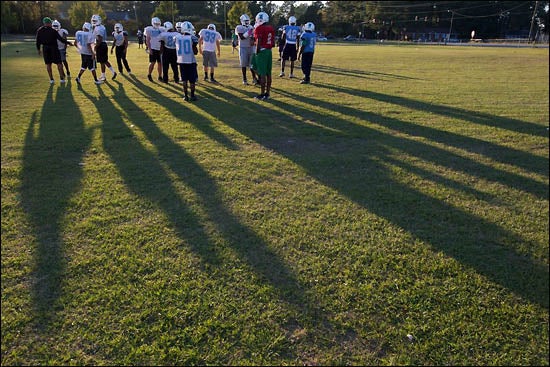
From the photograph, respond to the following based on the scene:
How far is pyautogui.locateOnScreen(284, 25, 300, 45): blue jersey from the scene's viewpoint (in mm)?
11922

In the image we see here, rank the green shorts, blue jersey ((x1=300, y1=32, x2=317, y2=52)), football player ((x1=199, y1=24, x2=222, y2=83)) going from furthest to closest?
blue jersey ((x1=300, y1=32, x2=317, y2=52))
football player ((x1=199, y1=24, x2=222, y2=83))
the green shorts

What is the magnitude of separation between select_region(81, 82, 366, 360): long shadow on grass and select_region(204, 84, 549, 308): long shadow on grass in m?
1.39

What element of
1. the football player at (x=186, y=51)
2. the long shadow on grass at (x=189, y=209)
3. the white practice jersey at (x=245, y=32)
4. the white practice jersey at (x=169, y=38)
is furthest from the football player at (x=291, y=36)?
the long shadow on grass at (x=189, y=209)

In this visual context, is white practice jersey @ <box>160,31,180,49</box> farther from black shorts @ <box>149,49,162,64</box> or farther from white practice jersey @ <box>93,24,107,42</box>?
white practice jersey @ <box>93,24,107,42</box>

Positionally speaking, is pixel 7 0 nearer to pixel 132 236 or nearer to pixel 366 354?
pixel 132 236

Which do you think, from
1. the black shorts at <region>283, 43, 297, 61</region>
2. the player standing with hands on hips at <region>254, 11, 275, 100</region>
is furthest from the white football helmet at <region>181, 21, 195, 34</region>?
the black shorts at <region>283, 43, 297, 61</region>

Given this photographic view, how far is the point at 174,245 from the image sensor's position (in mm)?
3256

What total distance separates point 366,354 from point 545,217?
2833mm

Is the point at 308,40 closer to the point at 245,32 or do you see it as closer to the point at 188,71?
the point at 245,32

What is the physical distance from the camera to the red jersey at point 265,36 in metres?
8.53

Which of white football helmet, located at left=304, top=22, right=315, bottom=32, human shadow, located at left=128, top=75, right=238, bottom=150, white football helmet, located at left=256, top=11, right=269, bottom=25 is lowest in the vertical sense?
human shadow, located at left=128, top=75, right=238, bottom=150

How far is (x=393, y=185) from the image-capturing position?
4.58m

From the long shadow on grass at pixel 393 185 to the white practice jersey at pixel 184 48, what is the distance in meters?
1.84

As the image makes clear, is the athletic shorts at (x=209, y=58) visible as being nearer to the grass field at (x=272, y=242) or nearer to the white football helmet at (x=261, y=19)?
the white football helmet at (x=261, y=19)
